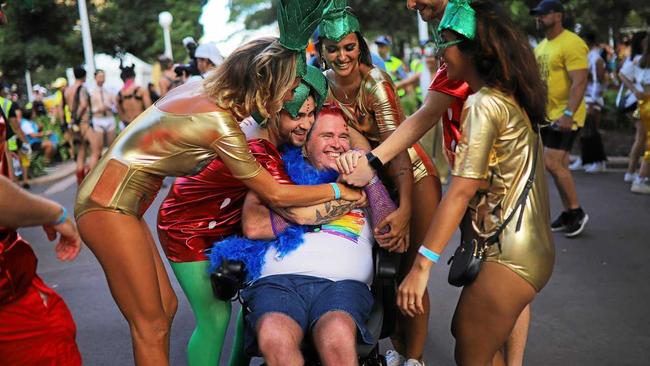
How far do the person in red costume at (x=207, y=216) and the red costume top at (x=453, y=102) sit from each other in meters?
0.54

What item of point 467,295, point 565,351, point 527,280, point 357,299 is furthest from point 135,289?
point 565,351

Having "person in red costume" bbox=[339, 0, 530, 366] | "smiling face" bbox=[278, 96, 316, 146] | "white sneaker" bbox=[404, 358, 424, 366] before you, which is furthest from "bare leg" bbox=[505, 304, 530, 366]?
"smiling face" bbox=[278, 96, 316, 146]

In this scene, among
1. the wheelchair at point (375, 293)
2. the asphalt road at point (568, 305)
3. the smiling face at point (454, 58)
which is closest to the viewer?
the smiling face at point (454, 58)

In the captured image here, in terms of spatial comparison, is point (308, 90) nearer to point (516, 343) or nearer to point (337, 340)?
point (337, 340)

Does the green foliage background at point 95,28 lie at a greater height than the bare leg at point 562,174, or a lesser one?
lesser

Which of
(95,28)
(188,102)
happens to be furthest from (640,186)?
(95,28)

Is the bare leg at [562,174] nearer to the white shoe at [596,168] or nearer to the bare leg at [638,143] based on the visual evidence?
the bare leg at [638,143]

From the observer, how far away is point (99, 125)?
37.2 ft

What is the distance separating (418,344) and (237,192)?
1236 millimetres

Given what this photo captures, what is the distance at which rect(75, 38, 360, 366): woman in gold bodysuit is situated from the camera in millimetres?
2779

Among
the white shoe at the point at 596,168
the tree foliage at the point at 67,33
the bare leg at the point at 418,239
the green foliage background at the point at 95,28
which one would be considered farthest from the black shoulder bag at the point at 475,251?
the tree foliage at the point at 67,33

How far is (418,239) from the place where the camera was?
3611mm

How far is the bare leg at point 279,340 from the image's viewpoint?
2775 mm

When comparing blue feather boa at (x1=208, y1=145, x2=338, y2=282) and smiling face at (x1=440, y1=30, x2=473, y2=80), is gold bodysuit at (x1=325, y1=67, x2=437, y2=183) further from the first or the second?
smiling face at (x1=440, y1=30, x2=473, y2=80)
